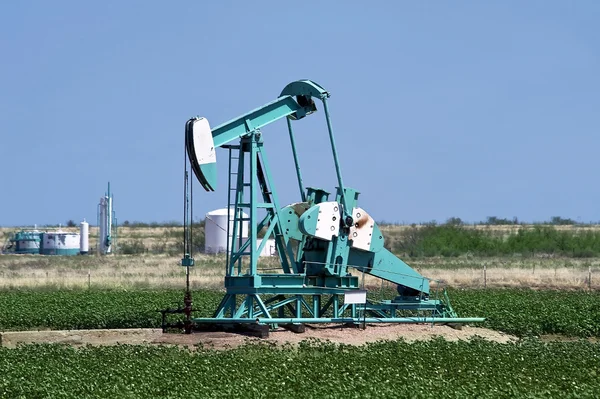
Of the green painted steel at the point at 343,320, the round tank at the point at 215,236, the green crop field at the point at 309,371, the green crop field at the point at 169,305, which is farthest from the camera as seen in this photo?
the round tank at the point at 215,236

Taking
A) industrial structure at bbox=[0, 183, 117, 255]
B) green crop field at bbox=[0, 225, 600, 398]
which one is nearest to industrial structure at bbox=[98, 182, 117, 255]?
industrial structure at bbox=[0, 183, 117, 255]

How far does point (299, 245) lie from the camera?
2541 cm

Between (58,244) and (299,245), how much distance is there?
183 ft

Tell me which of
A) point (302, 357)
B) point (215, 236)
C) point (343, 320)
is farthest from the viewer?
point (215, 236)

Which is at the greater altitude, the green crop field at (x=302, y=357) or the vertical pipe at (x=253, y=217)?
the vertical pipe at (x=253, y=217)

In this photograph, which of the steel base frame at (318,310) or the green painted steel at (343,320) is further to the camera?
the steel base frame at (318,310)

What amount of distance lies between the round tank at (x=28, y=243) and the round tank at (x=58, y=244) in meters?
1.40

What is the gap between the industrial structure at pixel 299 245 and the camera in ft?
77.0

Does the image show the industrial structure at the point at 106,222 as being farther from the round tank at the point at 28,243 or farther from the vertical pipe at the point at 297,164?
the vertical pipe at the point at 297,164

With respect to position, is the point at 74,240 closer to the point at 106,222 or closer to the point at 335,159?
the point at 106,222

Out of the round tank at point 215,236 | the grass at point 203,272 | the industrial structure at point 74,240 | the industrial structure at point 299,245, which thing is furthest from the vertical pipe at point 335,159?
the industrial structure at point 74,240

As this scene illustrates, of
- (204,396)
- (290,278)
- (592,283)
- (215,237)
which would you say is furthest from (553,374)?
(215,237)

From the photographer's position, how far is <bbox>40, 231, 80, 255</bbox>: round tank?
7862 cm

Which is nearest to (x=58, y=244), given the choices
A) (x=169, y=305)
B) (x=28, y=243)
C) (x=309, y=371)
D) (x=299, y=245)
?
(x=28, y=243)
